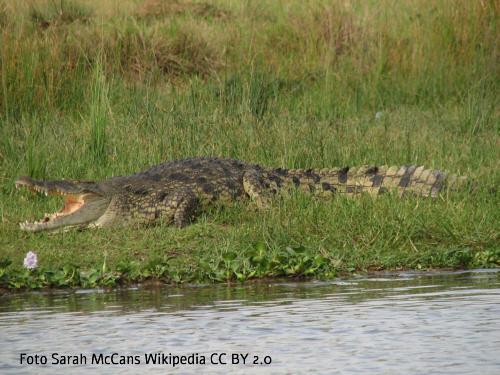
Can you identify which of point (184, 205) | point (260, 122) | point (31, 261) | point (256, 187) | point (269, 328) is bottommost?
point (269, 328)

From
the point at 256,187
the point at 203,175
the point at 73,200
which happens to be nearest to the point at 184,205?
the point at 203,175

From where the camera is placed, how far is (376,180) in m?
7.08

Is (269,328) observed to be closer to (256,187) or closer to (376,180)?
(256,187)

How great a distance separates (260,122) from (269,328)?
515 centimetres

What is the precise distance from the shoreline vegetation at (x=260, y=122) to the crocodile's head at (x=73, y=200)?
147 millimetres

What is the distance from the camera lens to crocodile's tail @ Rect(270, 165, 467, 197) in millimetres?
6828

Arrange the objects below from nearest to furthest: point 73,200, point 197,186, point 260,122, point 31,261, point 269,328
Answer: point 269,328 < point 31,261 < point 73,200 < point 197,186 < point 260,122

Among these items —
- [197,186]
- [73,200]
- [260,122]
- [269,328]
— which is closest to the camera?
[269,328]

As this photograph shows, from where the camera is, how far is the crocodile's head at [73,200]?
647 cm

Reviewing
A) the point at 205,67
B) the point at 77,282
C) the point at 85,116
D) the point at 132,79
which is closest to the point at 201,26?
the point at 205,67

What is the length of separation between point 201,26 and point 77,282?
8654mm

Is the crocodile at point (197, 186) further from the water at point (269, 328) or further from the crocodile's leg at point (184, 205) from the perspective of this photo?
the water at point (269, 328)

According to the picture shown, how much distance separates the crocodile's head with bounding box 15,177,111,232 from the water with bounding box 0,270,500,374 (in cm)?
151

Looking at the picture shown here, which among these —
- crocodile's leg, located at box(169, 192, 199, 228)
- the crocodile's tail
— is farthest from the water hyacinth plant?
the crocodile's tail
